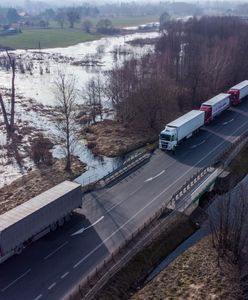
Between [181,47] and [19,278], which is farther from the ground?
[181,47]

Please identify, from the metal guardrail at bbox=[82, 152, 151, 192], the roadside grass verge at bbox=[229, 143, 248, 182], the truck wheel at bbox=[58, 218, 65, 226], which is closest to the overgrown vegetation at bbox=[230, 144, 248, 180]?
the roadside grass verge at bbox=[229, 143, 248, 182]

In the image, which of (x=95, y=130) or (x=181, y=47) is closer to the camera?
(x=95, y=130)

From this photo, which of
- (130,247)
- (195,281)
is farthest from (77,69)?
(195,281)

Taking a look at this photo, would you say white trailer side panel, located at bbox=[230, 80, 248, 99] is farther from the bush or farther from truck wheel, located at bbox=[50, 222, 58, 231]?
truck wheel, located at bbox=[50, 222, 58, 231]

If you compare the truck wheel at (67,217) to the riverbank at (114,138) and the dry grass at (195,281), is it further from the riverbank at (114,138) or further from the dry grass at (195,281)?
the riverbank at (114,138)

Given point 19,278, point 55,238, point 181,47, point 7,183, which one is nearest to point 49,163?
point 7,183

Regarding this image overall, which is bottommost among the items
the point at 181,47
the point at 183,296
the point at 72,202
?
the point at 183,296

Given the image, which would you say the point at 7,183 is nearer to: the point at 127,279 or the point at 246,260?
the point at 127,279
